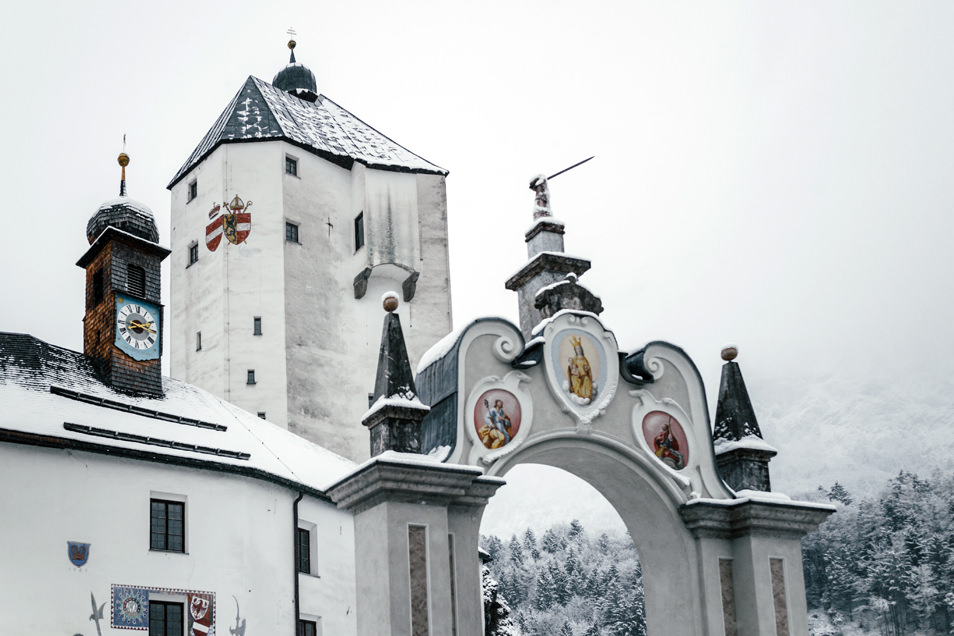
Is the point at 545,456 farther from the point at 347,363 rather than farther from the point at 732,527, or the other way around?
the point at 347,363

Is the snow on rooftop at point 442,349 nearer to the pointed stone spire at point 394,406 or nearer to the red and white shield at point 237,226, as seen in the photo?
the pointed stone spire at point 394,406

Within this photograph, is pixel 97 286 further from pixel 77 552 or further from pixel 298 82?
pixel 298 82

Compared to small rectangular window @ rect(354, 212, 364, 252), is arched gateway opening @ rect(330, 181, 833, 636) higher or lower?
lower

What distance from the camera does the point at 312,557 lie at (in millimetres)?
29250

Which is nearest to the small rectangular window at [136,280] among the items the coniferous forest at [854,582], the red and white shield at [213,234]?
the red and white shield at [213,234]

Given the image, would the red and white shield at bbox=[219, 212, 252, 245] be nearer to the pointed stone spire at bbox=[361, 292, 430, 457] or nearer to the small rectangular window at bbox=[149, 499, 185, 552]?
the small rectangular window at bbox=[149, 499, 185, 552]

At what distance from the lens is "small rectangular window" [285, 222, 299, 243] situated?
44.6 metres

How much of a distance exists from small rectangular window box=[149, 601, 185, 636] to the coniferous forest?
32911 millimetres

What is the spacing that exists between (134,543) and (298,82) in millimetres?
32547

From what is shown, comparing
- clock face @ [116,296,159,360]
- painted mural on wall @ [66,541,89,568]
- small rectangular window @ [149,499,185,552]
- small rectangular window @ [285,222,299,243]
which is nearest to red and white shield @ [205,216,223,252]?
small rectangular window @ [285,222,299,243]

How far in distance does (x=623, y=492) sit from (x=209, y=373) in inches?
1115

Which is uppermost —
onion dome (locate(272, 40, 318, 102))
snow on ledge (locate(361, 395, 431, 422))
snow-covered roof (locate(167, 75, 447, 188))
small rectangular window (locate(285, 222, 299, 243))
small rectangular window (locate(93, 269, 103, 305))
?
onion dome (locate(272, 40, 318, 102))

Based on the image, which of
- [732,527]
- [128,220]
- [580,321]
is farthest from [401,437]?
[128,220]

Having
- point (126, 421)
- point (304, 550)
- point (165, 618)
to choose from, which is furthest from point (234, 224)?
point (165, 618)
